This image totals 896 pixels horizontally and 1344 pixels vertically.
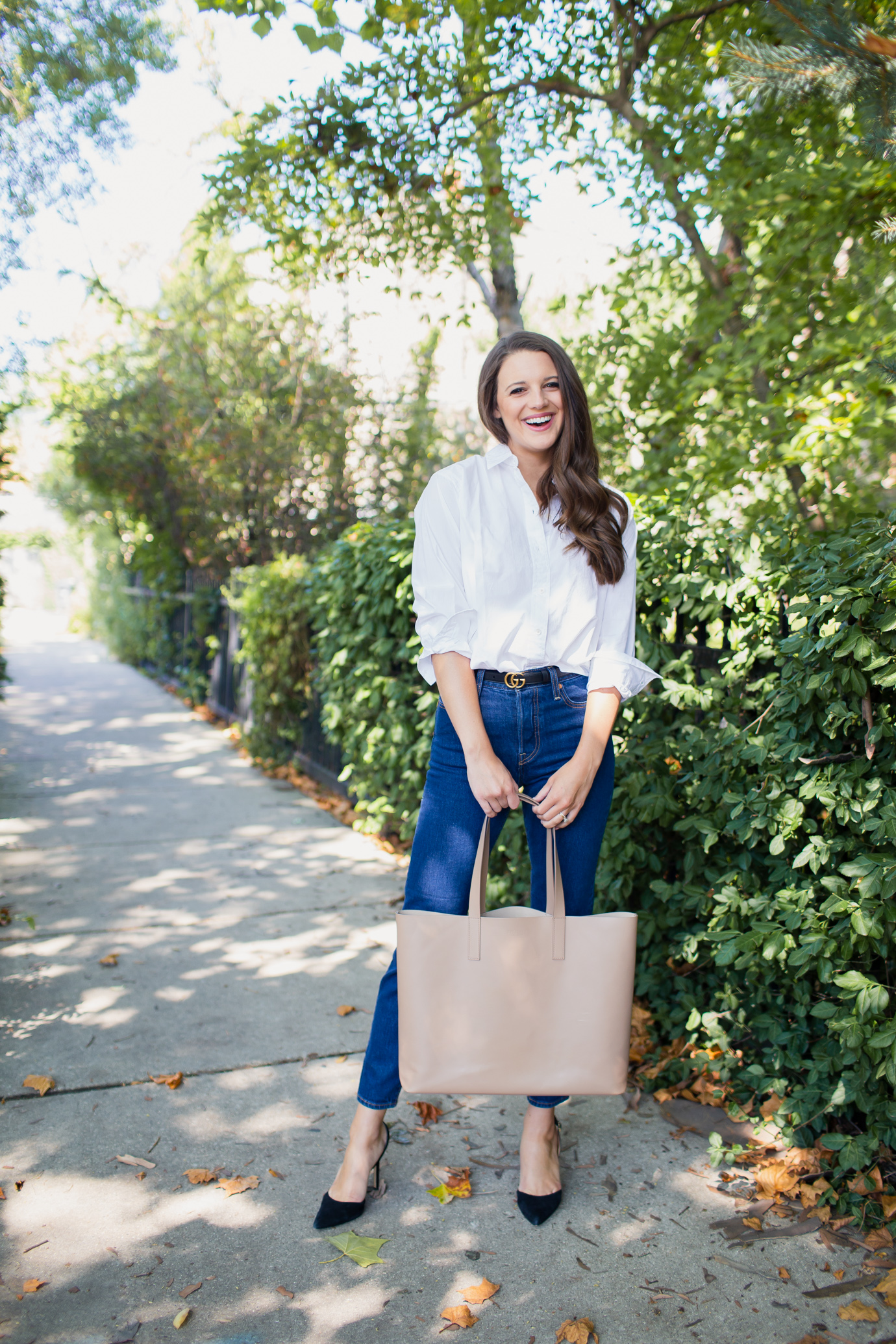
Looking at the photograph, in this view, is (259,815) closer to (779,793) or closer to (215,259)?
(779,793)

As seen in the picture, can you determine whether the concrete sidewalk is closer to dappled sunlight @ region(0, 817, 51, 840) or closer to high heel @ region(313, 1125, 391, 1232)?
high heel @ region(313, 1125, 391, 1232)

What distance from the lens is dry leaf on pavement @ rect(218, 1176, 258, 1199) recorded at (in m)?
2.29

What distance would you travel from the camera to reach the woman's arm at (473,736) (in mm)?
2008

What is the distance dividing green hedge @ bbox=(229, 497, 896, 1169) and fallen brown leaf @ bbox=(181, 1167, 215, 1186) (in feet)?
4.44

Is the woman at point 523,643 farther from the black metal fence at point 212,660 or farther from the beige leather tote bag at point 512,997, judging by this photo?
the black metal fence at point 212,660

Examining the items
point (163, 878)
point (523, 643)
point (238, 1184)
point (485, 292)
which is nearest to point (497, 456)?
point (523, 643)

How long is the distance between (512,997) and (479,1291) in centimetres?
66

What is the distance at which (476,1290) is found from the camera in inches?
77.9

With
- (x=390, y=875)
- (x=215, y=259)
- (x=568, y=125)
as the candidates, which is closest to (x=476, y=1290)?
(x=390, y=875)

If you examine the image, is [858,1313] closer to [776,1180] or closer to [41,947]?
[776,1180]

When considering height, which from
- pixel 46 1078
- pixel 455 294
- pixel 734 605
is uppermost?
pixel 455 294

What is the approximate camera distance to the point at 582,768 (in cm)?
204

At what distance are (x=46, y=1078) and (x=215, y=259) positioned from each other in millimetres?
11947

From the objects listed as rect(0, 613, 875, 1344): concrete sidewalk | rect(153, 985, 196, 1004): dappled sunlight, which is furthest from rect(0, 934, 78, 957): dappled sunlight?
rect(153, 985, 196, 1004): dappled sunlight
